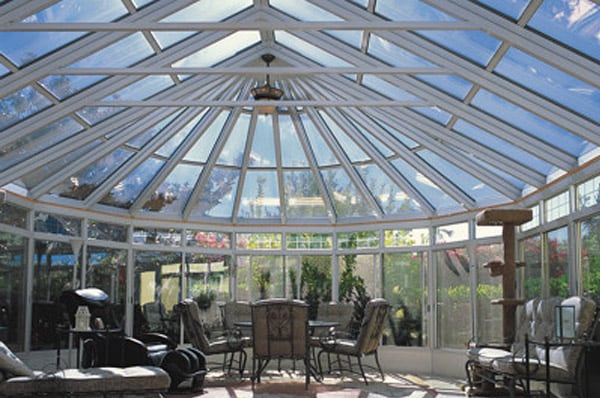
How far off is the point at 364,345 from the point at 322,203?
3551 mm

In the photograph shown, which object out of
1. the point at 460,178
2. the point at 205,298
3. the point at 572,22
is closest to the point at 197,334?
the point at 205,298

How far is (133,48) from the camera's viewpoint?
766 cm

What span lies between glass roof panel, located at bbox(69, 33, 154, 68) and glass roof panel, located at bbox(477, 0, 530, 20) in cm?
361

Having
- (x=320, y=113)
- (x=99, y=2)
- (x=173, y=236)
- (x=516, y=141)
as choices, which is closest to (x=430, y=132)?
(x=516, y=141)

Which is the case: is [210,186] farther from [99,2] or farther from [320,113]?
[99,2]

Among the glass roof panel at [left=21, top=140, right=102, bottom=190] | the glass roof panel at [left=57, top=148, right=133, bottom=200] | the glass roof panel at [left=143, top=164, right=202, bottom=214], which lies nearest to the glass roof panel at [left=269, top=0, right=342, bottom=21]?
the glass roof panel at [left=21, top=140, right=102, bottom=190]

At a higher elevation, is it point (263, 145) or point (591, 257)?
point (263, 145)

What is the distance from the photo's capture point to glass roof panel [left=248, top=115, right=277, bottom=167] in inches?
428

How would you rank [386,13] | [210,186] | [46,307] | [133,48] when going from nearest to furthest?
[386,13]
[133,48]
[46,307]
[210,186]

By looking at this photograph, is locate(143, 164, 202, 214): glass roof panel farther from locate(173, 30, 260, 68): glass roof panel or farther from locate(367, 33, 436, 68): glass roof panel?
locate(367, 33, 436, 68): glass roof panel

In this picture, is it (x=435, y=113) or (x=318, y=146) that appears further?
(x=318, y=146)

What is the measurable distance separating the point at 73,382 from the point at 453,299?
21.5 ft

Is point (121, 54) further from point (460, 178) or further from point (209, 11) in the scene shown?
point (460, 178)

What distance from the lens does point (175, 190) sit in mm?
11633
